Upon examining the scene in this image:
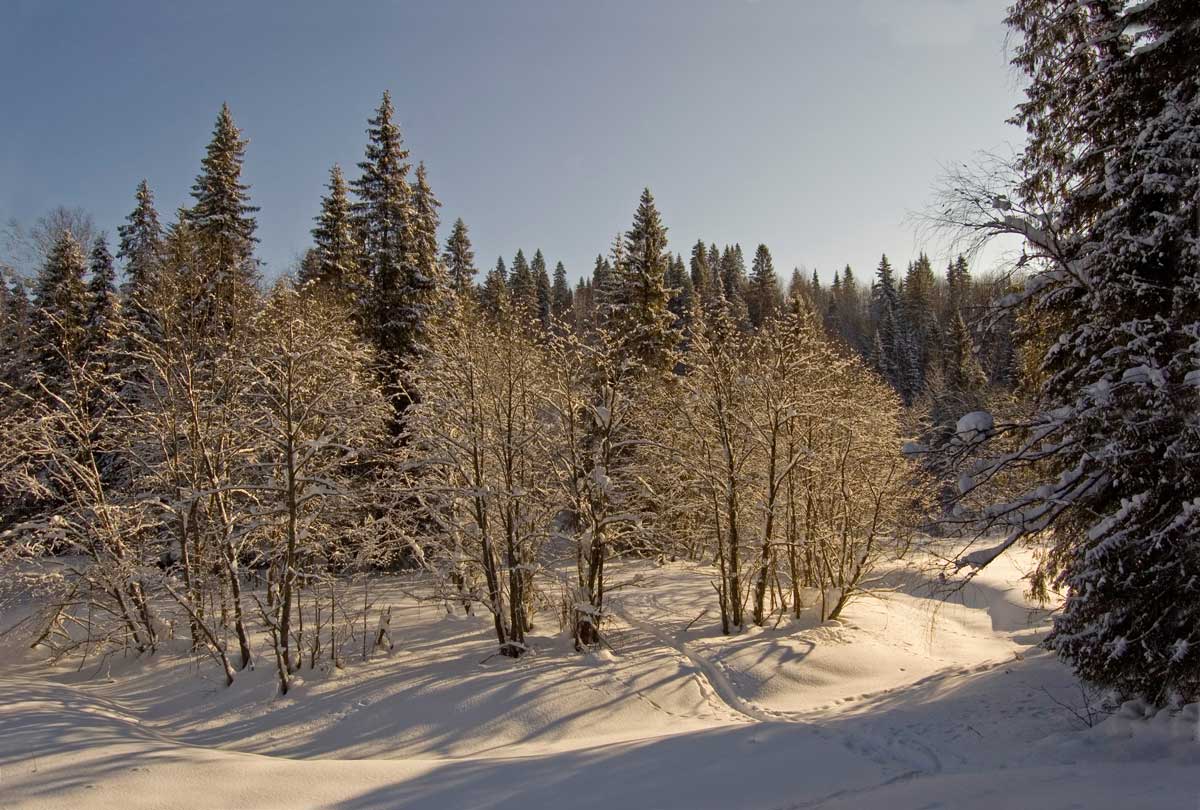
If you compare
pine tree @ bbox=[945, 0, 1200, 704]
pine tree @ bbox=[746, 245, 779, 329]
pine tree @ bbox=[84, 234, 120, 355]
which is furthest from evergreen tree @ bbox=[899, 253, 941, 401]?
pine tree @ bbox=[84, 234, 120, 355]

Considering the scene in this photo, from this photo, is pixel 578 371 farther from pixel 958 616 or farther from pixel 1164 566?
pixel 958 616

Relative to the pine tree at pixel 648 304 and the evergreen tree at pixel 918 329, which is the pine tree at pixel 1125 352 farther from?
the evergreen tree at pixel 918 329

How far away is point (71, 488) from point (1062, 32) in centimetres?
1752

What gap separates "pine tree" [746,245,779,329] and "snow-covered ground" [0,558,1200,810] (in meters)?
42.6

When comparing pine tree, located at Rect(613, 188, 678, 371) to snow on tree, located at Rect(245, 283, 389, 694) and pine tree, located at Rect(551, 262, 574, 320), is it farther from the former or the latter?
pine tree, located at Rect(551, 262, 574, 320)

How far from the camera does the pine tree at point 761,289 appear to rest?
5456 centimetres

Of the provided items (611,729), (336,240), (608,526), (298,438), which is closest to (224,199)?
(336,240)

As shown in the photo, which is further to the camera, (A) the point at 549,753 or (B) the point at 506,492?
(B) the point at 506,492

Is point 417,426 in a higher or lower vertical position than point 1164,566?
higher

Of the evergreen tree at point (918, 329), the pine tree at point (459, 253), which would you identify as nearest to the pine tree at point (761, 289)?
the evergreen tree at point (918, 329)

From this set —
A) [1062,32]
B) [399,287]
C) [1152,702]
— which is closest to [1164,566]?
[1152,702]

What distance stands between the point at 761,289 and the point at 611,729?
2063 inches

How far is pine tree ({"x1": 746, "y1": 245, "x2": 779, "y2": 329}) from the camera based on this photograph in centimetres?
5456

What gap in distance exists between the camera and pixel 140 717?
9.32 meters
